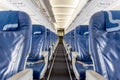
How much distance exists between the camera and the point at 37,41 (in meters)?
4.73

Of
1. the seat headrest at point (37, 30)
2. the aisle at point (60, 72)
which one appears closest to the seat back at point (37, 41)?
the seat headrest at point (37, 30)

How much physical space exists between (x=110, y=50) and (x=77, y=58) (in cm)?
222

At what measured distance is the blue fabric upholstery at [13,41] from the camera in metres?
2.17

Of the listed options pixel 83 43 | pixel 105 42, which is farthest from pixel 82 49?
pixel 105 42

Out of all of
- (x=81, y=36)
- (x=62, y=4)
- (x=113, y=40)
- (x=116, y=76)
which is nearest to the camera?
(x=116, y=76)

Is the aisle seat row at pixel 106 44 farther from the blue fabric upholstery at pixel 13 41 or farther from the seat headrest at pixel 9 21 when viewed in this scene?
the seat headrest at pixel 9 21

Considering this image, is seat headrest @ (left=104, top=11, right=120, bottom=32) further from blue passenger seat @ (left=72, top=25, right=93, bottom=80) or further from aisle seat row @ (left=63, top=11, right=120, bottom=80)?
blue passenger seat @ (left=72, top=25, right=93, bottom=80)

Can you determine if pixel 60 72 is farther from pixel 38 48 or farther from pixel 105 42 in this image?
pixel 105 42

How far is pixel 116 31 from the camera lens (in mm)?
2217

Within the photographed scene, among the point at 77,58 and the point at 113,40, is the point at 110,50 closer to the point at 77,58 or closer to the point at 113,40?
the point at 113,40

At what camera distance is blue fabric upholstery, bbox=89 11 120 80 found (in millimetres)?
2109

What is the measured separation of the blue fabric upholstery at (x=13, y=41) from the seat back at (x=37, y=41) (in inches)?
85.2

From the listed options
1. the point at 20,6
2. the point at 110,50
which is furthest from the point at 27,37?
the point at 20,6

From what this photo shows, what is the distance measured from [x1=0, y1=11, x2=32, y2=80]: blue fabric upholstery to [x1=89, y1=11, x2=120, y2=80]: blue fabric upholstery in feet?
2.48
